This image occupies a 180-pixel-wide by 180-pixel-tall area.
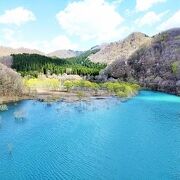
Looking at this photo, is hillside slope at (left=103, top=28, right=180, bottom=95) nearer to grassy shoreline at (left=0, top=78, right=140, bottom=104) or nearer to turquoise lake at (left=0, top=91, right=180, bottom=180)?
grassy shoreline at (left=0, top=78, right=140, bottom=104)

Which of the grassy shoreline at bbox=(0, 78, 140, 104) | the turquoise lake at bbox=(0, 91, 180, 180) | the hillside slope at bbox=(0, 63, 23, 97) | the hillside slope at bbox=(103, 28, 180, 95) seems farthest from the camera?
the hillside slope at bbox=(103, 28, 180, 95)

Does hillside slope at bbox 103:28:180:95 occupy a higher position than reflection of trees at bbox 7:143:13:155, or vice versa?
hillside slope at bbox 103:28:180:95

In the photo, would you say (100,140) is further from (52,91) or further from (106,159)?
(52,91)

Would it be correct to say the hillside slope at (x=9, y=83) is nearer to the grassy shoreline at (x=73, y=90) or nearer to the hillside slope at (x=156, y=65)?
the grassy shoreline at (x=73, y=90)

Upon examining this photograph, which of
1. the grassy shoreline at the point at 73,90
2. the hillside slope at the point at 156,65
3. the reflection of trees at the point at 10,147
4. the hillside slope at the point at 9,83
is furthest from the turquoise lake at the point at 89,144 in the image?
the hillside slope at the point at 156,65

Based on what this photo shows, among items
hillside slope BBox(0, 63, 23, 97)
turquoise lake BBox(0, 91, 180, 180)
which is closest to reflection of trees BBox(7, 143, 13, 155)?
turquoise lake BBox(0, 91, 180, 180)

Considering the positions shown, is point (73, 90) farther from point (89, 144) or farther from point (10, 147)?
point (10, 147)
